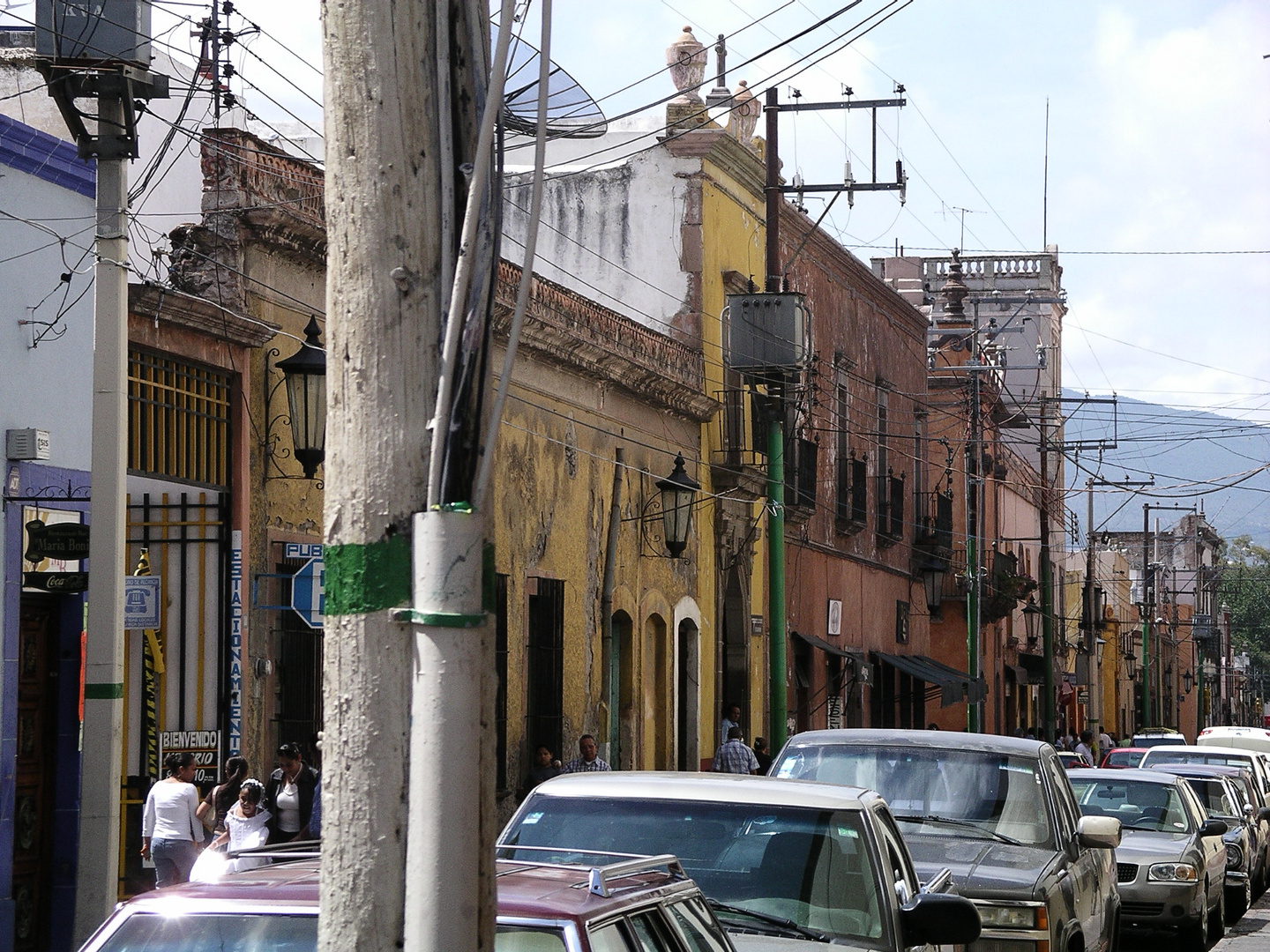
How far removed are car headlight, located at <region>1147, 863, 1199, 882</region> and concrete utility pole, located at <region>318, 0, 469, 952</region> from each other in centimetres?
1392

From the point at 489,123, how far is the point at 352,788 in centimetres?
126

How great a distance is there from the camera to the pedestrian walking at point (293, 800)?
41.6 feet

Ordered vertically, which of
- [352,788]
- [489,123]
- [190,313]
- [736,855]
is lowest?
[736,855]

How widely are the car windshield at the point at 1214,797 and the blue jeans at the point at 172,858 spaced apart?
1286 cm

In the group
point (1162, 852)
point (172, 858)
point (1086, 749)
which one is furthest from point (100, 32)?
point (1086, 749)

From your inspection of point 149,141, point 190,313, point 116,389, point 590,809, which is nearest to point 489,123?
point 590,809

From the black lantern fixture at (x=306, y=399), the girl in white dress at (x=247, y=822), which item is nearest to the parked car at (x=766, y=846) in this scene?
the girl in white dress at (x=247, y=822)

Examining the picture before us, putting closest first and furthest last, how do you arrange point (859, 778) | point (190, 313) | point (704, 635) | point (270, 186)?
1. point (859, 778)
2. point (190, 313)
3. point (270, 186)
4. point (704, 635)

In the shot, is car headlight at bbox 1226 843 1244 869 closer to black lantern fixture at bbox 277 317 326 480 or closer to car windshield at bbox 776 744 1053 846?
car windshield at bbox 776 744 1053 846

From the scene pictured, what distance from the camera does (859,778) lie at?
440 inches

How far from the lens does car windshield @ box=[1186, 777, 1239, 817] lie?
2158 centimetres

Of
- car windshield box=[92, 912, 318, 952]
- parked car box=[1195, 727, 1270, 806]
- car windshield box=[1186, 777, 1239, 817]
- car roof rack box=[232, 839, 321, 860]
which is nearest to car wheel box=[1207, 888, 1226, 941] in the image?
car windshield box=[1186, 777, 1239, 817]

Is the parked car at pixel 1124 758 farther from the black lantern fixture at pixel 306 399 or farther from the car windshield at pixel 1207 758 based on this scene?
the black lantern fixture at pixel 306 399

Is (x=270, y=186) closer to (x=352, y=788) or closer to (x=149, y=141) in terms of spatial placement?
(x=149, y=141)
